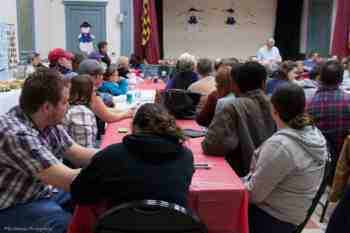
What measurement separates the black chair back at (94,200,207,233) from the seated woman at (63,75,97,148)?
1364 mm

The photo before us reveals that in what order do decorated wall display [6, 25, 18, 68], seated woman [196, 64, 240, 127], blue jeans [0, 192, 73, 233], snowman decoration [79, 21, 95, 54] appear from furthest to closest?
snowman decoration [79, 21, 95, 54]
decorated wall display [6, 25, 18, 68]
seated woman [196, 64, 240, 127]
blue jeans [0, 192, 73, 233]

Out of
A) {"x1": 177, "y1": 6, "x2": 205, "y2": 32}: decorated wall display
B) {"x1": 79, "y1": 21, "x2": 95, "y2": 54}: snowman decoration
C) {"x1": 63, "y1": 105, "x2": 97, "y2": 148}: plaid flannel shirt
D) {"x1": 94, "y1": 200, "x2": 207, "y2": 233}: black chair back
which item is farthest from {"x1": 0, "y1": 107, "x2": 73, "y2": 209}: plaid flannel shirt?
{"x1": 177, "y1": 6, "x2": 205, "y2": 32}: decorated wall display

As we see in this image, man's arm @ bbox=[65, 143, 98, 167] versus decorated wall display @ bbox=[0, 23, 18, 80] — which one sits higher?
decorated wall display @ bbox=[0, 23, 18, 80]

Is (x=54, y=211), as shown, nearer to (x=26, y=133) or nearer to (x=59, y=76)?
(x=26, y=133)

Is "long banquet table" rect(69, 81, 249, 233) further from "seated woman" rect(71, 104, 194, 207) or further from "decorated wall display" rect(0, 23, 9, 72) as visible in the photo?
"decorated wall display" rect(0, 23, 9, 72)

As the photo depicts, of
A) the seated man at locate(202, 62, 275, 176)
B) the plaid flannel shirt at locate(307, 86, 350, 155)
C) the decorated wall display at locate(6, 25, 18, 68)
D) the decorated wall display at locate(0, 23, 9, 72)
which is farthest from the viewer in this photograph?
the decorated wall display at locate(6, 25, 18, 68)

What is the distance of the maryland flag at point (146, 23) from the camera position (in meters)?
8.59

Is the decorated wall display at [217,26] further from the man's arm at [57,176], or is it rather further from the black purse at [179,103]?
the man's arm at [57,176]

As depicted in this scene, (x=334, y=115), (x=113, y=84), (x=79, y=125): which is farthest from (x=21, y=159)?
(x=113, y=84)

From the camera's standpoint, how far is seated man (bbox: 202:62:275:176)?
2326 mm

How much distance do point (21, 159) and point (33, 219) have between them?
28cm

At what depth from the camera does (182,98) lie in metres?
3.37

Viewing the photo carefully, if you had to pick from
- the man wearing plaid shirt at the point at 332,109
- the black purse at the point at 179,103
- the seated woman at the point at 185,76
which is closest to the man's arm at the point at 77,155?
the black purse at the point at 179,103

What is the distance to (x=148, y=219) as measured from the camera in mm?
1389
